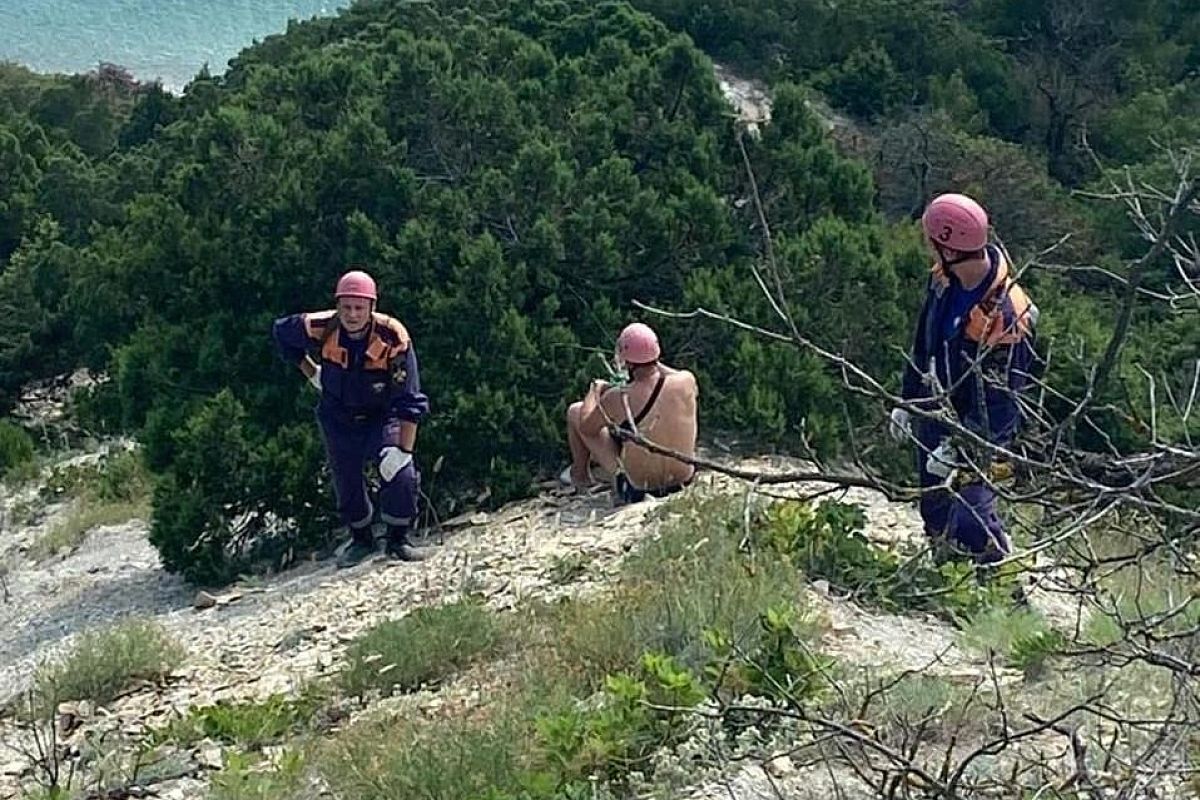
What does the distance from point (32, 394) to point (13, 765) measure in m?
16.6

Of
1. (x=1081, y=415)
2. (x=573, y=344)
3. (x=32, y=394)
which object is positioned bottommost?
(x=32, y=394)

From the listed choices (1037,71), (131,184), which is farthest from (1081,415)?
(1037,71)

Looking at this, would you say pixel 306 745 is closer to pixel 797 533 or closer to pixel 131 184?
pixel 797 533

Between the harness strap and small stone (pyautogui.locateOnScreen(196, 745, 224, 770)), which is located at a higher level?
the harness strap

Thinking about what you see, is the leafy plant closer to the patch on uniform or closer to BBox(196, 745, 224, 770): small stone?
BBox(196, 745, 224, 770): small stone

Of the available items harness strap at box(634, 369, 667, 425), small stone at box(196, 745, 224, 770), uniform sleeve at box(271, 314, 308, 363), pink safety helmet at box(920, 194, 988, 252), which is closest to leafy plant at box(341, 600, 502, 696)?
small stone at box(196, 745, 224, 770)

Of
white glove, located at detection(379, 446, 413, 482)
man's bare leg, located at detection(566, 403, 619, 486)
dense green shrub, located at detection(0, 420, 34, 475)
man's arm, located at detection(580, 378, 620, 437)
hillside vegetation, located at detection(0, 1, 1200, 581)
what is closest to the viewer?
white glove, located at detection(379, 446, 413, 482)

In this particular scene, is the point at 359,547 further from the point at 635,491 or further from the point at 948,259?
the point at 948,259

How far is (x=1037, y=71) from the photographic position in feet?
96.2

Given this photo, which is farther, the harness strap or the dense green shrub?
the dense green shrub

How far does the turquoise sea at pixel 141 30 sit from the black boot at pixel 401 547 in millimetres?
38899

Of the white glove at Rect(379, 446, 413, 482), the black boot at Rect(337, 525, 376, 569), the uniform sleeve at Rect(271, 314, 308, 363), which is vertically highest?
the uniform sleeve at Rect(271, 314, 308, 363)

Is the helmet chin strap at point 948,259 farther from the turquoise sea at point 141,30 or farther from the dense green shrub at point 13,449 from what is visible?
the turquoise sea at point 141,30

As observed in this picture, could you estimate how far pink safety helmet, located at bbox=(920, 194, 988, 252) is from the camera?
241 inches
